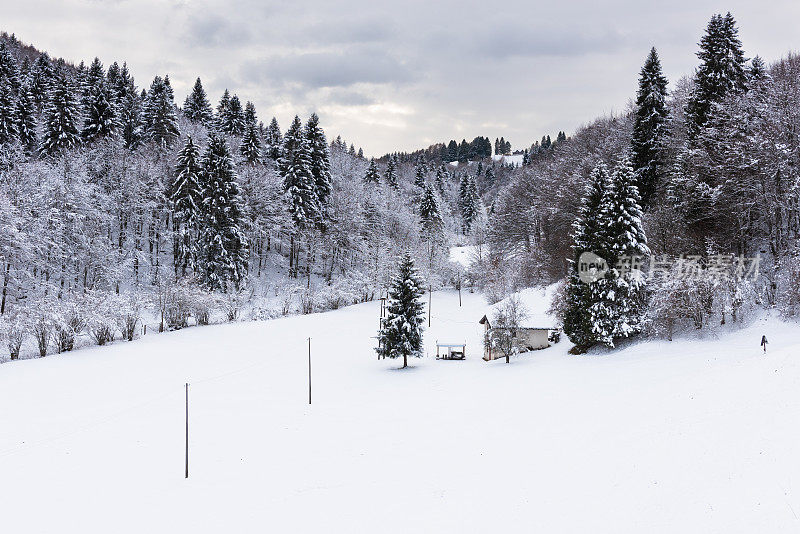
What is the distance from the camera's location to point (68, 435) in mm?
20281

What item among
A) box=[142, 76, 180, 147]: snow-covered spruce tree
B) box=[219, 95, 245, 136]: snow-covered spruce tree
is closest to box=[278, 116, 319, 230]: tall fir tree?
box=[142, 76, 180, 147]: snow-covered spruce tree

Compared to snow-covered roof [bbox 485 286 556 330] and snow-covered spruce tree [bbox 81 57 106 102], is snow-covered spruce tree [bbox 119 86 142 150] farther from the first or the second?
snow-covered roof [bbox 485 286 556 330]

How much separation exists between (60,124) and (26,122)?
9321mm

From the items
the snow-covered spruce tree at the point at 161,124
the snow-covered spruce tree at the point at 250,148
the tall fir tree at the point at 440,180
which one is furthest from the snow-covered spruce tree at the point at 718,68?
the tall fir tree at the point at 440,180

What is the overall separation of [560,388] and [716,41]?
31.7 meters

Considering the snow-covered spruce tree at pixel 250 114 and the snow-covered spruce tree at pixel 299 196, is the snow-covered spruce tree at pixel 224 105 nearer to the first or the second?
the snow-covered spruce tree at pixel 250 114

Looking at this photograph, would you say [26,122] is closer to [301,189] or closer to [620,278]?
[301,189]

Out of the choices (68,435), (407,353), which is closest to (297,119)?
(407,353)

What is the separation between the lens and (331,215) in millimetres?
65375

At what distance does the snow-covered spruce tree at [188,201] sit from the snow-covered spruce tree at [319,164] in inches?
654

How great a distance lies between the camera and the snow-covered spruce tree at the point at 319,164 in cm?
6431

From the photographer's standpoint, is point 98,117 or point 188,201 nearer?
point 188,201

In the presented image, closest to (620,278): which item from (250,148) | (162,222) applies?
(162,222)

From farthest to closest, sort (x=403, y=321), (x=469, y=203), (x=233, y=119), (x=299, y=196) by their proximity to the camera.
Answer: (x=469, y=203), (x=233, y=119), (x=299, y=196), (x=403, y=321)
